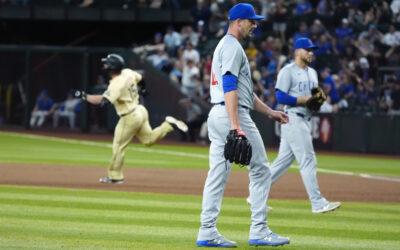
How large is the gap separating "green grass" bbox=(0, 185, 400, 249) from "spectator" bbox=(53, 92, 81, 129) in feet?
54.5

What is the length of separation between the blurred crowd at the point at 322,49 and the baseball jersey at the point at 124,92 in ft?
30.8

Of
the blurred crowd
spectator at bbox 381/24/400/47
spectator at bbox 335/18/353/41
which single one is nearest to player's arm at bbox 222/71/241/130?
the blurred crowd

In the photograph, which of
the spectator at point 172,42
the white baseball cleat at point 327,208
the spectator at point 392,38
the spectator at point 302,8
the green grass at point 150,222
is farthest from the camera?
the spectator at point 172,42

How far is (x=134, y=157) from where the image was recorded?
22.6 m

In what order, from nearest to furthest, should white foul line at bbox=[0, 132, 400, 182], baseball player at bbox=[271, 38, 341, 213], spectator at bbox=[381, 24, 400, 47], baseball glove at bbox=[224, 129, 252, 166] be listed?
1. baseball glove at bbox=[224, 129, 252, 166]
2. baseball player at bbox=[271, 38, 341, 213]
3. white foul line at bbox=[0, 132, 400, 182]
4. spectator at bbox=[381, 24, 400, 47]

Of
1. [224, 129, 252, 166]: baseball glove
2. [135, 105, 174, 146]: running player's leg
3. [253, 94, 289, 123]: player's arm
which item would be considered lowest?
[135, 105, 174, 146]: running player's leg

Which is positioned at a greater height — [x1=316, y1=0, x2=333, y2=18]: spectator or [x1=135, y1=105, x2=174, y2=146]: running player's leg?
[x1=316, y1=0, x2=333, y2=18]: spectator

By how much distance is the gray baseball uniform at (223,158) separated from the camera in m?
9.06

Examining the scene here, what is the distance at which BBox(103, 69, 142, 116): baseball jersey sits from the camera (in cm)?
1591

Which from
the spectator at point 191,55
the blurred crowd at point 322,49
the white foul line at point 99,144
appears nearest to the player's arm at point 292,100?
the white foul line at point 99,144

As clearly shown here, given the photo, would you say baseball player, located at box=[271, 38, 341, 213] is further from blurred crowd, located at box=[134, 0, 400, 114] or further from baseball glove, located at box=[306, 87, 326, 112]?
blurred crowd, located at box=[134, 0, 400, 114]

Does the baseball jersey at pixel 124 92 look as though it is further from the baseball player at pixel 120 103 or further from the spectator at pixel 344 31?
the spectator at pixel 344 31

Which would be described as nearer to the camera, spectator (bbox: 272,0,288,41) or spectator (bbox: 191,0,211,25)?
spectator (bbox: 272,0,288,41)

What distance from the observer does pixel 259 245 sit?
9188 millimetres
